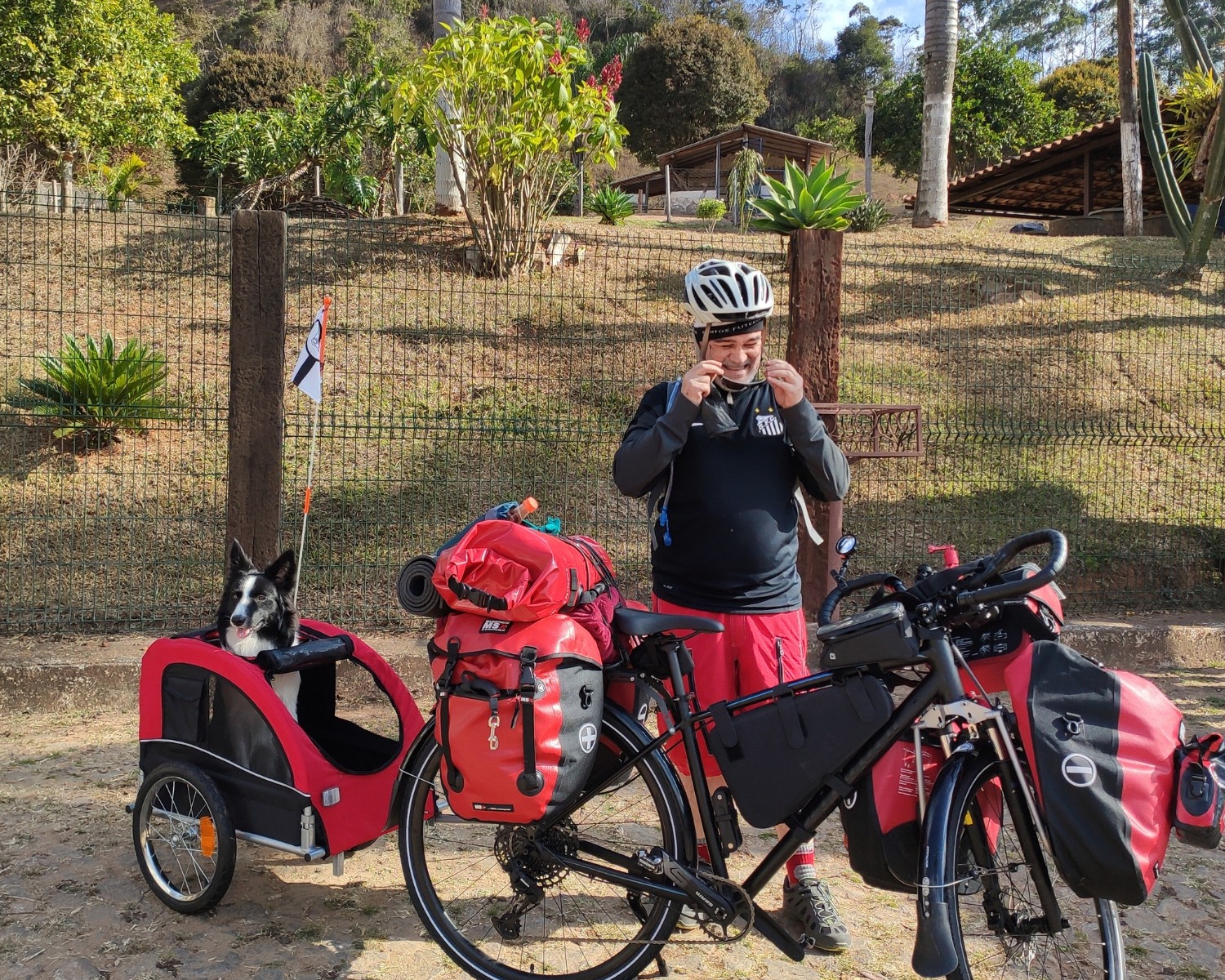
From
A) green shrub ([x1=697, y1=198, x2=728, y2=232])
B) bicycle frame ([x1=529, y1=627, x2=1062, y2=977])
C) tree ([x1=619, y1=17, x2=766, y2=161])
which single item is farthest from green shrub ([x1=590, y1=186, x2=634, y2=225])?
tree ([x1=619, y1=17, x2=766, y2=161])

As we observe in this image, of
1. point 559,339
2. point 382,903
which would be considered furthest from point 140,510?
point 382,903

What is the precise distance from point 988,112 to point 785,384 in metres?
30.8

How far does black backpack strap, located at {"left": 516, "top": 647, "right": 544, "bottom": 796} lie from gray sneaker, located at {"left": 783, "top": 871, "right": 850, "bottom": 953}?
106 cm

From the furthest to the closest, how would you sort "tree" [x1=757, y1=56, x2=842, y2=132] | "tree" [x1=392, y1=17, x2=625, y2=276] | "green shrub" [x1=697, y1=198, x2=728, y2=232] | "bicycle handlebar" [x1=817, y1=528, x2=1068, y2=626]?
"tree" [x1=757, y1=56, x2=842, y2=132] < "green shrub" [x1=697, y1=198, x2=728, y2=232] < "tree" [x1=392, y1=17, x2=625, y2=276] < "bicycle handlebar" [x1=817, y1=528, x2=1068, y2=626]

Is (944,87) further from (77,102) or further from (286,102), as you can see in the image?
(286,102)

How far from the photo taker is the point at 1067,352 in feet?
31.7

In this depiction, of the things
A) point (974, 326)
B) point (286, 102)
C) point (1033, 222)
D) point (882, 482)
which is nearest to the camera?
point (882, 482)

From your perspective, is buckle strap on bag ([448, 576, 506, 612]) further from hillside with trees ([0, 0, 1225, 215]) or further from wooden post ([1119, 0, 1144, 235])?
wooden post ([1119, 0, 1144, 235])

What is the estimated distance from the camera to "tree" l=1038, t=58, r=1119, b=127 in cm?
3744

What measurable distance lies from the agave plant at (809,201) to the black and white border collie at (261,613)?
6.47 metres

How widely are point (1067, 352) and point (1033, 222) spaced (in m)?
16.9

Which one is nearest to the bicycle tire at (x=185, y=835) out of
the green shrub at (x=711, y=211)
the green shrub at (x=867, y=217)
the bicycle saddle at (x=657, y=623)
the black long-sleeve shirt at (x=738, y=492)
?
the bicycle saddle at (x=657, y=623)

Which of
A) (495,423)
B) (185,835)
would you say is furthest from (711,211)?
(185,835)

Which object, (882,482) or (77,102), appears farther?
(77,102)
